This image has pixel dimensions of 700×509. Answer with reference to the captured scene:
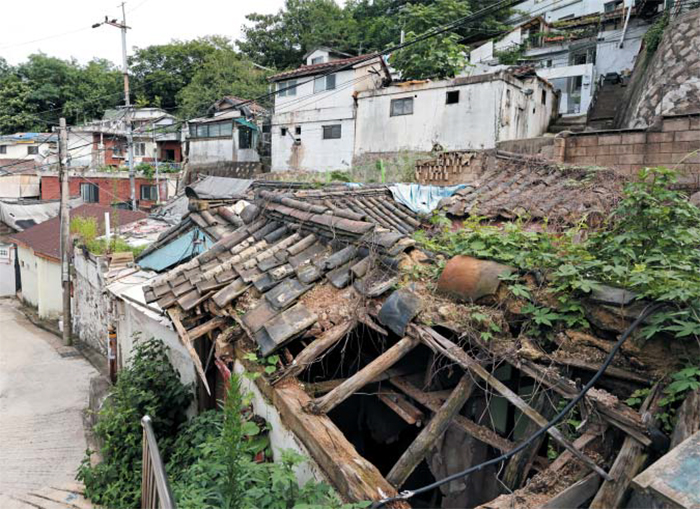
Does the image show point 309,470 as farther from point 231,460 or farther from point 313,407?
point 231,460

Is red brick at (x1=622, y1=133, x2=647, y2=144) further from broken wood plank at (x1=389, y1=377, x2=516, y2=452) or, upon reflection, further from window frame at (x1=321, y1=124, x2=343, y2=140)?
window frame at (x1=321, y1=124, x2=343, y2=140)

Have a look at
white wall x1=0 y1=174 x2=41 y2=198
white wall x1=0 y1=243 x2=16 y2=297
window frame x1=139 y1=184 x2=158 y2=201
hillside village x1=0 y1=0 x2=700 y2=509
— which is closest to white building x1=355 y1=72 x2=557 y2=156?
hillside village x1=0 y1=0 x2=700 y2=509

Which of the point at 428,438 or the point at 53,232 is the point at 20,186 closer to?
the point at 53,232

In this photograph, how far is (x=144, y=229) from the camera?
2145 cm

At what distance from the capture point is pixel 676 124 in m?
11.3

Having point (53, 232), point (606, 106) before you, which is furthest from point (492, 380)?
point (53, 232)

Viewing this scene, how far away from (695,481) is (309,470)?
2863mm

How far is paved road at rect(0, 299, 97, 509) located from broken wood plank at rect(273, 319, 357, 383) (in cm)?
668

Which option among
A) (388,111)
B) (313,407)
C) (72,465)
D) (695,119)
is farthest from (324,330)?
(388,111)

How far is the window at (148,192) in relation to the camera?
129 feet

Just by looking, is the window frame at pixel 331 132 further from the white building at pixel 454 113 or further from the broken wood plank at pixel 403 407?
the broken wood plank at pixel 403 407

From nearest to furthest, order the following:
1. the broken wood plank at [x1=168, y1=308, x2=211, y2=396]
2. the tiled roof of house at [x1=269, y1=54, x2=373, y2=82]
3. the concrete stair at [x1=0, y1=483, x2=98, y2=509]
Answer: the broken wood plank at [x1=168, y1=308, x2=211, y2=396] < the concrete stair at [x1=0, y1=483, x2=98, y2=509] < the tiled roof of house at [x1=269, y1=54, x2=373, y2=82]

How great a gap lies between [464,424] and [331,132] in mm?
26080

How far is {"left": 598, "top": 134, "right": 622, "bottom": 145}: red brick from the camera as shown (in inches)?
482
